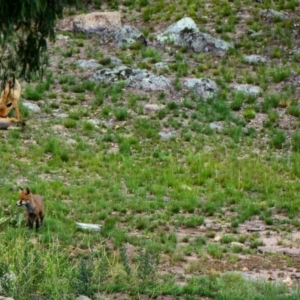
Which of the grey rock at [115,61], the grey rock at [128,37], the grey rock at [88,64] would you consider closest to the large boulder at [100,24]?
the grey rock at [128,37]

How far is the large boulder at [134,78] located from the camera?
19.3 metres

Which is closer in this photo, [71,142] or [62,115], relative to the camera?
[71,142]

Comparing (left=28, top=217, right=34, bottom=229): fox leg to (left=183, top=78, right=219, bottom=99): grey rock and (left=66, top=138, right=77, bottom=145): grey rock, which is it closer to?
(left=66, top=138, right=77, bottom=145): grey rock

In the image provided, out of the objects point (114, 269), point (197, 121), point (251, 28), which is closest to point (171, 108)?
point (197, 121)

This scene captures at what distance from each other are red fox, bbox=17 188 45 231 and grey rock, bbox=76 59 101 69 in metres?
8.45

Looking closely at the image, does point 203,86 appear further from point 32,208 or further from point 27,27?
point 27,27

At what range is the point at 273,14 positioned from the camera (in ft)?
75.3

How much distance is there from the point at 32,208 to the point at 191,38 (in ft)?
35.8

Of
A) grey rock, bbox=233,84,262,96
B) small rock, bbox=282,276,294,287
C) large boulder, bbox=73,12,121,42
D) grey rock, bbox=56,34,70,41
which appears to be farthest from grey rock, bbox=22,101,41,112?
small rock, bbox=282,276,294,287

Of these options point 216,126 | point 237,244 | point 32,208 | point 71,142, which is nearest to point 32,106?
point 71,142

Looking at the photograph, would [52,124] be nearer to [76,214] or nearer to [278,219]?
[76,214]

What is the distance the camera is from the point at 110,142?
16.6m

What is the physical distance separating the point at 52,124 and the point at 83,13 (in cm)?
706

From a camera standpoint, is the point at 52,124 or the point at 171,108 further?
the point at 171,108
